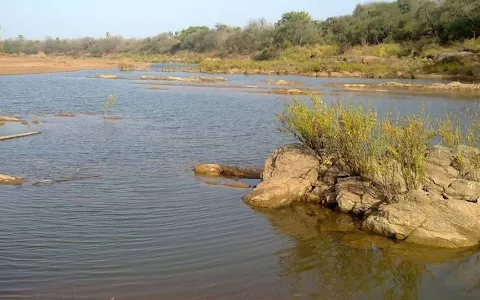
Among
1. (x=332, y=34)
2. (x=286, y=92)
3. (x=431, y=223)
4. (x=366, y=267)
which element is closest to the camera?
(x=366, y=267)

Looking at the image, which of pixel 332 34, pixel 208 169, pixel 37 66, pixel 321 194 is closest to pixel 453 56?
pixel 332 34

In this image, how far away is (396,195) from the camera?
9.59 m

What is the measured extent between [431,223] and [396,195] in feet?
3.02

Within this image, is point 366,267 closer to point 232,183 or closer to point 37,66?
point 232,183

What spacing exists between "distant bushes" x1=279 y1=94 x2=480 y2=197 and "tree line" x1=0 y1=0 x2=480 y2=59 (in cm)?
5973

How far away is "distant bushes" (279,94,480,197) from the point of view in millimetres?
9977

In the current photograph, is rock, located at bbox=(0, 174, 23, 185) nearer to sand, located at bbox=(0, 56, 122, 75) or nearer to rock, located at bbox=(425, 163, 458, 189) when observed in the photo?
rock, located at bbox=(425, 163, 458, 189)

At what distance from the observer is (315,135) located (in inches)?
480

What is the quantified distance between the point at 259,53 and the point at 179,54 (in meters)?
34.0

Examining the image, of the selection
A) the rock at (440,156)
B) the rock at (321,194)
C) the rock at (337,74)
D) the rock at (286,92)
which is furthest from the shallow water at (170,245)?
the rock at (337,74)

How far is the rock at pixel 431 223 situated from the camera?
8711mm

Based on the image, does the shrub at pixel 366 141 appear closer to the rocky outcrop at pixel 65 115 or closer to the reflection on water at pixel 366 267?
the reflection on water at pixel 366 267

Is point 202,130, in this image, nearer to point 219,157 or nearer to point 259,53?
point 219,157

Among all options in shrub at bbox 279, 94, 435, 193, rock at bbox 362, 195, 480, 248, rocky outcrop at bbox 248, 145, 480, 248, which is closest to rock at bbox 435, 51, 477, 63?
rocky outcrop at bbox 248, 145, 480, 248
